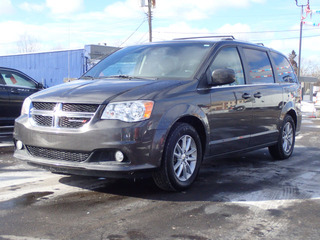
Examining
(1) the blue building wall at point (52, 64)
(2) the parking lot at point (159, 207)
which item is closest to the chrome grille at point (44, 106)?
(2) the parking lot at point (159, 207)

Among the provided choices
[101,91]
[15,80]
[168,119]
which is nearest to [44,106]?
[101,91]

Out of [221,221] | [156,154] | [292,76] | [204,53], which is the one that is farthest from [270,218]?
[292,76]

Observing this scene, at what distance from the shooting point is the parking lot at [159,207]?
3.41 meters

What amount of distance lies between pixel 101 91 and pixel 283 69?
409 centimetres

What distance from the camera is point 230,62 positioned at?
18.5 feet

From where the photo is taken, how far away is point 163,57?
5.41 metres

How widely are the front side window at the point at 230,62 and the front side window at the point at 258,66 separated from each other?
0.26 meters

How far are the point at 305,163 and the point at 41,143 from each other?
14.7 feet

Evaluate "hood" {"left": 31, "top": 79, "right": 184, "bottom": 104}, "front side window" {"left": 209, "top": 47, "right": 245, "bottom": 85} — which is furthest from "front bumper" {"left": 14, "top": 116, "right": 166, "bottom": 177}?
"front side window" {"left": 209, "top": 47, "right": 245, "bottom": 85}

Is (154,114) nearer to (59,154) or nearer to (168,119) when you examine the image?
(168,119)

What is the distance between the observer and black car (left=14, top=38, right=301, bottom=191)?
411 cm

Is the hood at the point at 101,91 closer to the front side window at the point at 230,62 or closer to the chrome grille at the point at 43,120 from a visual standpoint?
the chrome grille at the point at 43,120

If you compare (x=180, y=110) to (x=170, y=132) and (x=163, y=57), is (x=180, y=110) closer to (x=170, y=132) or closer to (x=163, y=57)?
(x=170, y=132)

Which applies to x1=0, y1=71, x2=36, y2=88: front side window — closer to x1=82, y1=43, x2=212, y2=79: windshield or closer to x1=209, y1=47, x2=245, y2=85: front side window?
x1=82, y1=43, x2=212, y2=79: windshield
